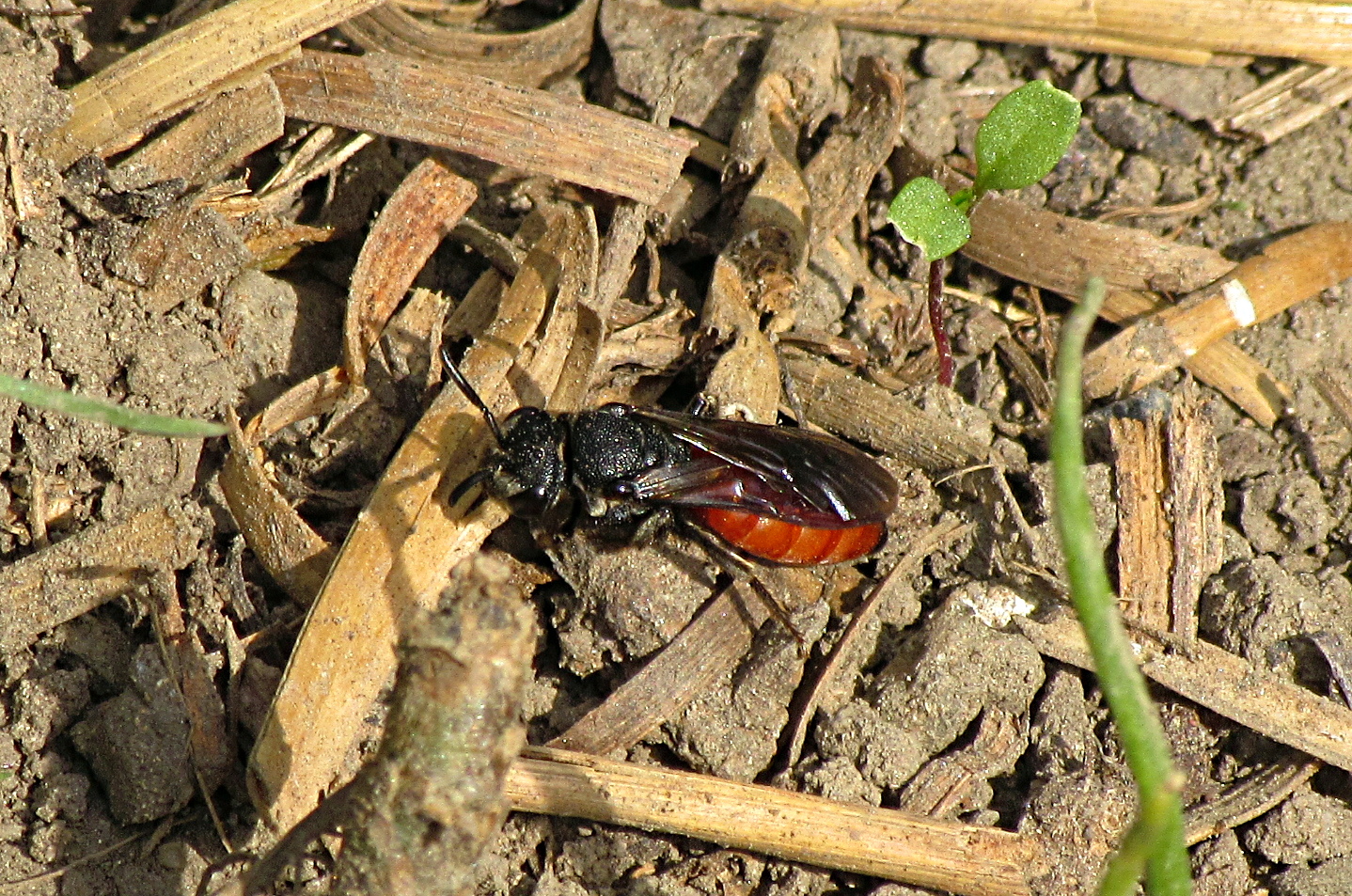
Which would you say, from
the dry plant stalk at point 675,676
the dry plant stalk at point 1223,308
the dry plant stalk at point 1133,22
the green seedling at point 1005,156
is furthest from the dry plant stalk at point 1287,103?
the dry plant stalk at point 675,676

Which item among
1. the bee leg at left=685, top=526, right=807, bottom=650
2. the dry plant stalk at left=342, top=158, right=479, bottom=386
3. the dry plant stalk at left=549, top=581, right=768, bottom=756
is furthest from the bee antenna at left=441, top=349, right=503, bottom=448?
the dry plant stalk at left=549, top=581, right=768, bottom=756

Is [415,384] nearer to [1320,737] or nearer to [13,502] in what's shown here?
[13,502]

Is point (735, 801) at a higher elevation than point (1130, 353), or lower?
lower

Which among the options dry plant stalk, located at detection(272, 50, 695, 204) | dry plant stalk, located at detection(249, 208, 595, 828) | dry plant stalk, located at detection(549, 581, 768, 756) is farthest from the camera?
dry plant stalk, located at detection(272, 50, 695, 204)

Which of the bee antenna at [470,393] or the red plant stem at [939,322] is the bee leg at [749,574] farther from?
the red plant stem at [939,322]

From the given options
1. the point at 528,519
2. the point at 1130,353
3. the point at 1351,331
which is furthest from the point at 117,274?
the point at 1351,331

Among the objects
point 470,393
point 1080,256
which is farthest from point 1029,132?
point 470,393

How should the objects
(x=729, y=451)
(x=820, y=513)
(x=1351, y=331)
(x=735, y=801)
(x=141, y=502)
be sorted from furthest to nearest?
(x=1351, y=331), (x=729, y=451), (x=820, y=513), (x=141, y=502), (x=735, y=801)

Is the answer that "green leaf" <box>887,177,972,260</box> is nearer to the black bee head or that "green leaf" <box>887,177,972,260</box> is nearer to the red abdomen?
the red abdomen
